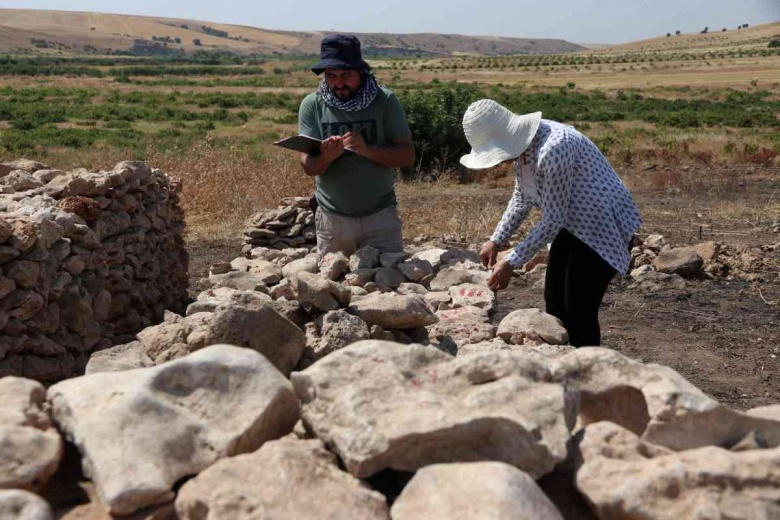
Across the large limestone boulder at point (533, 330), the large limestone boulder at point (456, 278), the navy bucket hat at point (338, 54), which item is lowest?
the large limestone boulder at point (456, 278)

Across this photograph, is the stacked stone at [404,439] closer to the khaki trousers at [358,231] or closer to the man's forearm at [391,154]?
the man's forearm at [391,154]

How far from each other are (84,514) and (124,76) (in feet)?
219

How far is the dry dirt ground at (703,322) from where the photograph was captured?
5.65 m

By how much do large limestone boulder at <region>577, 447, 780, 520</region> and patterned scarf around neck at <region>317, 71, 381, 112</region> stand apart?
3.74 meters

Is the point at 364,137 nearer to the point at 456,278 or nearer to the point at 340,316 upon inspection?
the point at 456,278

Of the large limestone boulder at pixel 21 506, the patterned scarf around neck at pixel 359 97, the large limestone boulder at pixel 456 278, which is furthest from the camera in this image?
the large limestone boulder at pixel 456 278

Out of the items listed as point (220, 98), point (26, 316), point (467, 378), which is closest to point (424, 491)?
point (467, 378)

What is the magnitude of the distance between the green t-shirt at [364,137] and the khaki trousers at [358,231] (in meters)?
0.07

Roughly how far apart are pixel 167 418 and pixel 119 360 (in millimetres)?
1367

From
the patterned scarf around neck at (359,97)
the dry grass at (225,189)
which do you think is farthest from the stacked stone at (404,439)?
the dry grass at (225,189)

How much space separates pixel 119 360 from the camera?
3.64m

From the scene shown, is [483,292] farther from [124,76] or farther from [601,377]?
[124,76]

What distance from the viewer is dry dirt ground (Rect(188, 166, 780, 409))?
5.65 m

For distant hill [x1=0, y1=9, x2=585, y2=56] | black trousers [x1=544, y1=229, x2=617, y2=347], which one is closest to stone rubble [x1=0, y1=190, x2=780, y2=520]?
black trousers [x1=544, y1=229, x2=617, y2=347]
